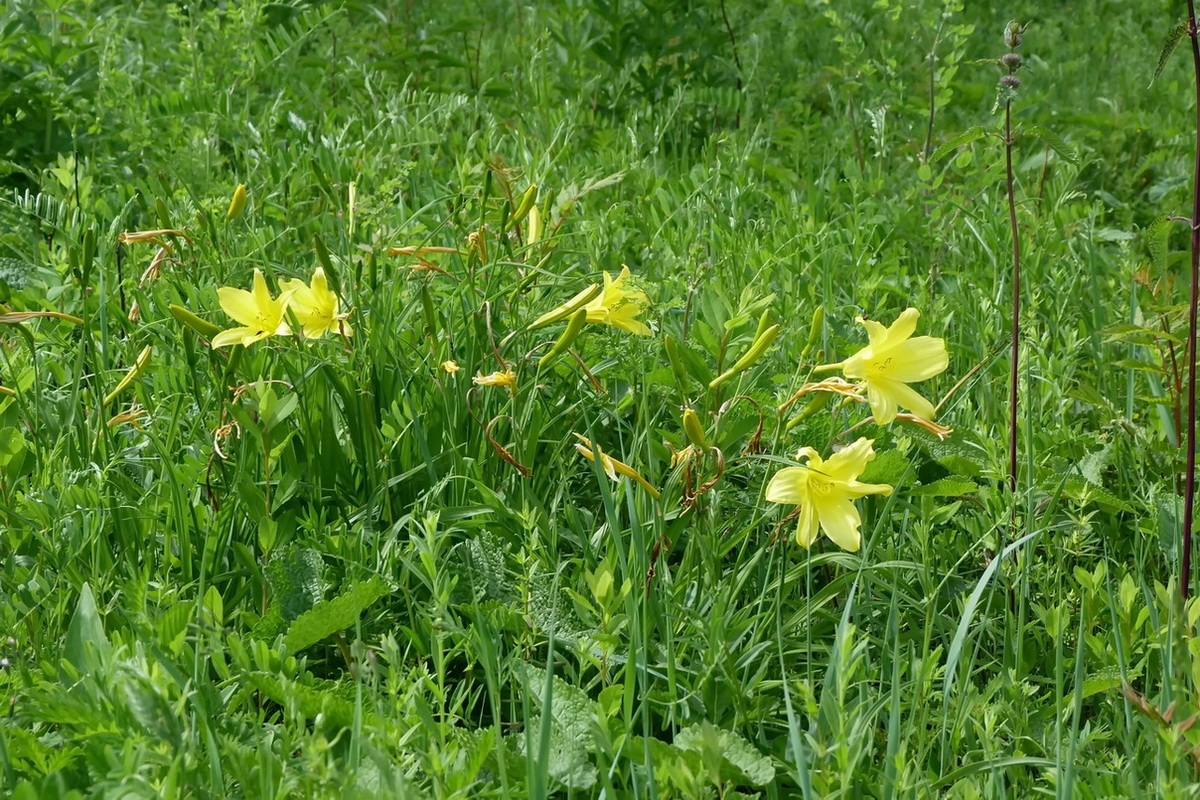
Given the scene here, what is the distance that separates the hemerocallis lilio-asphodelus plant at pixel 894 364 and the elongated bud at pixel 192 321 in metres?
0.85

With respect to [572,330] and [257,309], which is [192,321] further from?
[572,330]

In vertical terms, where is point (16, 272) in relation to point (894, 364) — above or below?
below

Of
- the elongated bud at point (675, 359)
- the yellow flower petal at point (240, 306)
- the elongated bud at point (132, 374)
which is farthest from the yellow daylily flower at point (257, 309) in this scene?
the elongated bud at point (675, 359)

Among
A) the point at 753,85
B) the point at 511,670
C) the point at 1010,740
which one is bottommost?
the point at 1010,740

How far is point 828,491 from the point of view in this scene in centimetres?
154

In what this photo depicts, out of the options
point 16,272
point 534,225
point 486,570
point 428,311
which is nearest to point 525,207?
point 534,225

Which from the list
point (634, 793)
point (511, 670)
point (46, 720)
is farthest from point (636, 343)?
point (46, 720)

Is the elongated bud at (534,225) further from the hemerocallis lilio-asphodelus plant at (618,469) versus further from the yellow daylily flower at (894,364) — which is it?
the yellow daylily flower at (894,364)

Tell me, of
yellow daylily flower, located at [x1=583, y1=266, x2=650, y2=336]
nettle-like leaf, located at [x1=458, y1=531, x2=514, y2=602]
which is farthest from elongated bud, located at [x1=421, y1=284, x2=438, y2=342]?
nettle-like leaf, located at [x1=458, y1=531, x2=514, y2=602]

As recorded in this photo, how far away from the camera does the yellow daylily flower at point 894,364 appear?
160 centimetres

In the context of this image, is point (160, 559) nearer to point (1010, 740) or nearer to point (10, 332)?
point (10, 332)

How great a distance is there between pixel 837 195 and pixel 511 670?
6.82ft

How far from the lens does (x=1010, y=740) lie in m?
A: 1.47

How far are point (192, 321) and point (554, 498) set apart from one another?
618mm
